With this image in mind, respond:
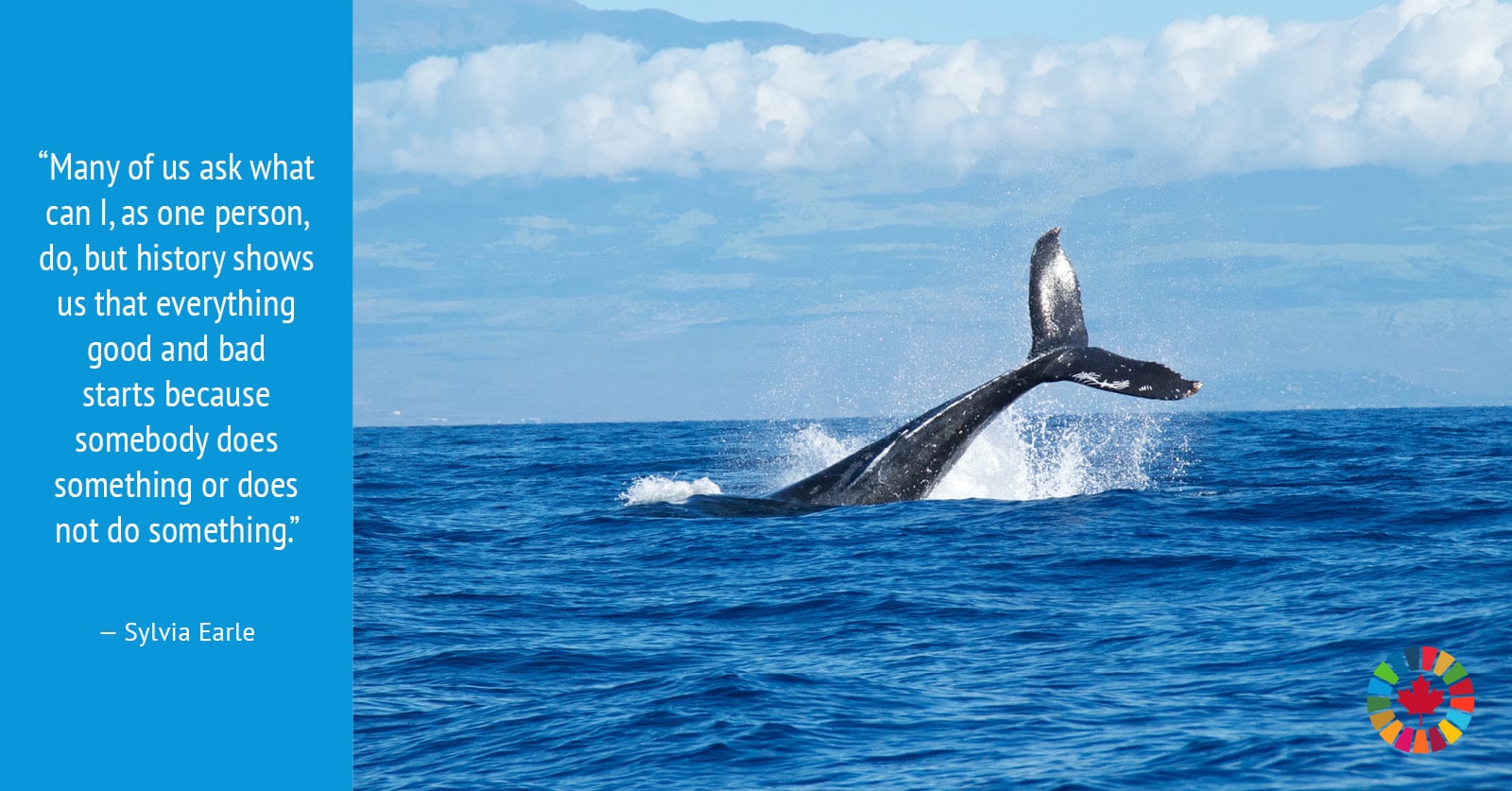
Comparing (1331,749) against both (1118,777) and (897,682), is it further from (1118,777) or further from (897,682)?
(897,682)

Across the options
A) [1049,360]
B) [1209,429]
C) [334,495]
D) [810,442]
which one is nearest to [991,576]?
[1049,360]

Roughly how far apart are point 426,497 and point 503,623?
1562 cm

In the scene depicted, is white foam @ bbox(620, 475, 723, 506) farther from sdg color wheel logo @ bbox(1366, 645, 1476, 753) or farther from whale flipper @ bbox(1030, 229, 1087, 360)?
sdg color wheel logo @ bbox(1366, 645, 1476, 753)

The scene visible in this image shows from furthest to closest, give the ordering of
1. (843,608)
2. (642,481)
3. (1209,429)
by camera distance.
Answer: (1209,429) < (642,481) < (843,608)

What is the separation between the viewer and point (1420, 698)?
967 cm

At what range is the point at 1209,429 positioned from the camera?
5084 centimetres

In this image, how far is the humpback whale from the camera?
1962cm

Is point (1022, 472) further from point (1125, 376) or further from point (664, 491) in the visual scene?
point (664, 491)

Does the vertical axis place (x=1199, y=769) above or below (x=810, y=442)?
below

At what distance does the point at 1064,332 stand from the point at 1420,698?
11228 millimetres

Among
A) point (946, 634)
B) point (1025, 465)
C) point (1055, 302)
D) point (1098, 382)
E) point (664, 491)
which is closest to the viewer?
point (946, 634)

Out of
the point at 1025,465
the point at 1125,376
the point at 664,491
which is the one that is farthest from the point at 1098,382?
the point at 664,491

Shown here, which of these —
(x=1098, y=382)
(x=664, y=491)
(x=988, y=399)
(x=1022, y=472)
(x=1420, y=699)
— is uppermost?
(x=1098, y=382)

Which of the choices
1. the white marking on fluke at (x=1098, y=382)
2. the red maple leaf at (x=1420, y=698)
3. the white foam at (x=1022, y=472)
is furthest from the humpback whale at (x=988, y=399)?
the red maple leaf at (x=1420, y=698)
